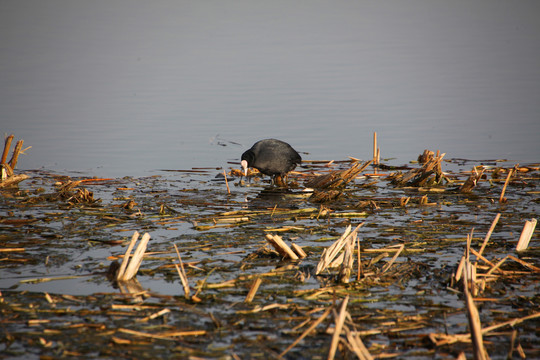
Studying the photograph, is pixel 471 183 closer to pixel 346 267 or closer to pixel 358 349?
pixel 346 267

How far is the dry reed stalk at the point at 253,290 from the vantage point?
15.9 ft

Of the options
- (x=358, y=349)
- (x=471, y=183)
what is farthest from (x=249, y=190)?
(x=358, y=349)

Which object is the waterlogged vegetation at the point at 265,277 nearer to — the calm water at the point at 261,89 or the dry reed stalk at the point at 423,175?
the dry reed stalk at the point at 423,175

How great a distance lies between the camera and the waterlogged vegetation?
4.17 m

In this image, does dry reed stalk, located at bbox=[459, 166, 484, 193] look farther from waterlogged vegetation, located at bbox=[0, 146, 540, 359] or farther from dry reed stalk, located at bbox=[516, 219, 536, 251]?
dry reed stalk, located at bbox=[516, 219, 536, 251]

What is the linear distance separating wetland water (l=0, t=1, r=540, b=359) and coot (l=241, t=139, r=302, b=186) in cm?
33

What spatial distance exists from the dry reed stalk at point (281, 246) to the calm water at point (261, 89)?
5958 mm

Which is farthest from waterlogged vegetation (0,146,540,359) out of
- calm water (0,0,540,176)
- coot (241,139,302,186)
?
calm water (0,0,540,176)

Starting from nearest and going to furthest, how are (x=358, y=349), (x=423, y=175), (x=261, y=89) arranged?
(x=358, y=349), (x=423, y=175), (x=261, y=89)

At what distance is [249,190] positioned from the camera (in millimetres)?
9891

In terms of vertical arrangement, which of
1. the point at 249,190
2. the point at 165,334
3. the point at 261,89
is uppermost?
the point at 261,89

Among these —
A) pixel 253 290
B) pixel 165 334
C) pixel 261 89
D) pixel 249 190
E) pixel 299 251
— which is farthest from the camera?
pixel 261 89

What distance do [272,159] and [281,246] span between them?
178 inches

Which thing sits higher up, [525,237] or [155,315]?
[525,237]
